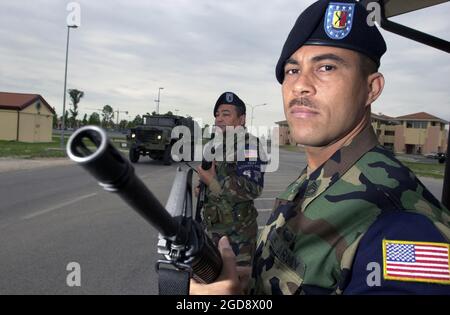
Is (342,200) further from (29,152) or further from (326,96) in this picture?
(29,152)

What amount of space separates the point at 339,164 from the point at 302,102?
254 mm

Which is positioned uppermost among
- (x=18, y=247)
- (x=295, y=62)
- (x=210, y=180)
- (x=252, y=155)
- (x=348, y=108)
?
(x=295, y=62)

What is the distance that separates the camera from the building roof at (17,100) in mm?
29609

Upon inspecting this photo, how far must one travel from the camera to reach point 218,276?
1.03 meters

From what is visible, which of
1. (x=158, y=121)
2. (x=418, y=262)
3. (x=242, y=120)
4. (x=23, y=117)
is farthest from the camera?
(x=23, y=117)

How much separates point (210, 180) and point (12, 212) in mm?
4959

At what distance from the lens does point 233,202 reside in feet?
10.2

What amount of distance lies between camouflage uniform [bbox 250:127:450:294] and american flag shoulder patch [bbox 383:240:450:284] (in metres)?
0.01

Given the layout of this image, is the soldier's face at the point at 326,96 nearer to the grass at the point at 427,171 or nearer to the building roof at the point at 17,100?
the grass at the point at 427,171

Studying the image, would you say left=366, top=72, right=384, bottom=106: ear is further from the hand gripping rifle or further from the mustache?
the hand gripping rifle

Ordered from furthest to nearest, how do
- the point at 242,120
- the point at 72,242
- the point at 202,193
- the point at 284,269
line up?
the point at 72,242 < the point at 242,120 < the point at 202,193 < the point at 284,269

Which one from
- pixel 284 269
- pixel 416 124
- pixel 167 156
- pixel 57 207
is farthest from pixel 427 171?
pixel 416 124
